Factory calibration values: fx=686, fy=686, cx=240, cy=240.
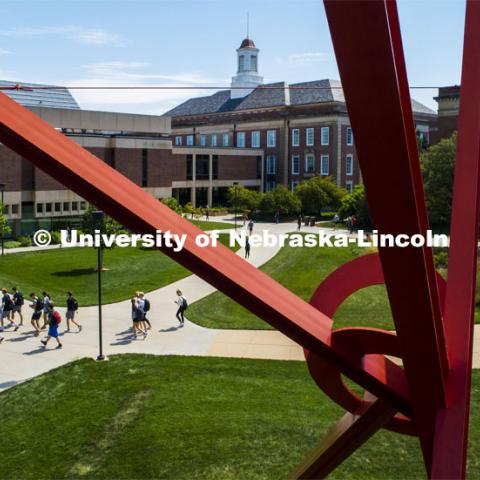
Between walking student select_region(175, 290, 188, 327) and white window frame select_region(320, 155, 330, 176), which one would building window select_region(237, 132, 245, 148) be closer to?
white window frame select_region(320, 155, 330, 176)

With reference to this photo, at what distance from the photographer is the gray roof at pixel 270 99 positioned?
2581 inches

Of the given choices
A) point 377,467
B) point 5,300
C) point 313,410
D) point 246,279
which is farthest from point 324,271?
point 246,279

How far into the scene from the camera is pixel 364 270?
5922mm

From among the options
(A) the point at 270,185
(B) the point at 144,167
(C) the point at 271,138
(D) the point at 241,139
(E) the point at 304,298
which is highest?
(D) the point at 241,139

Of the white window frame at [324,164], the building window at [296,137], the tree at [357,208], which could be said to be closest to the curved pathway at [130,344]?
the tree at [357,208]

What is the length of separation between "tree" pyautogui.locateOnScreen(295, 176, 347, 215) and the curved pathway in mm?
35911

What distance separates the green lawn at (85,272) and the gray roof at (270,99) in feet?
106

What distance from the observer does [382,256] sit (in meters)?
3.47

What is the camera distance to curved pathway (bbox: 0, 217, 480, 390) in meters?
15.3

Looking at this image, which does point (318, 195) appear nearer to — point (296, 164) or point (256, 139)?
point (296, 164)

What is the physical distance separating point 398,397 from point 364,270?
1.29 metres

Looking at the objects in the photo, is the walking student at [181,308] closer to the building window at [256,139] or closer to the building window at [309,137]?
the building window at [309,137]

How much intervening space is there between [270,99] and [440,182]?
34.1 metres

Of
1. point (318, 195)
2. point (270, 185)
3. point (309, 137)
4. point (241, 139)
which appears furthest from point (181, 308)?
point (241, 139)
